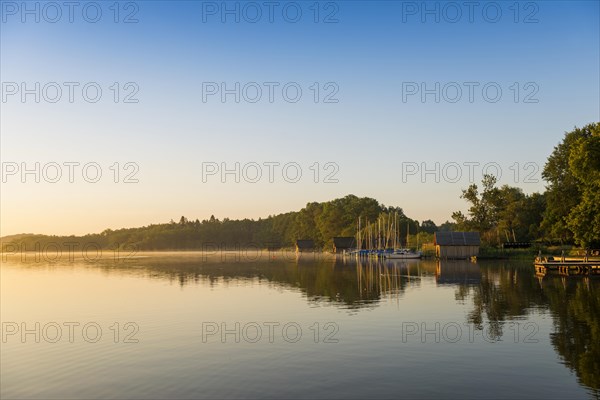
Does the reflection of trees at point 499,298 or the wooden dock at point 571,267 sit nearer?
the reflection of trees at point 499,298

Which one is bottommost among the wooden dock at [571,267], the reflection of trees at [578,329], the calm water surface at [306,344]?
the calm water surface at [306,344]

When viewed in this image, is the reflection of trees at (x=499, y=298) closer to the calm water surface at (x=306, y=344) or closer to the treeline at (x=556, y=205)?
the calm water surface at (x=306, y=344)

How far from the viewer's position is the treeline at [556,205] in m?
69.2

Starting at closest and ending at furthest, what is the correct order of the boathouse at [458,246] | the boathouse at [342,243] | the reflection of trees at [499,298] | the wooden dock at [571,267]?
the reflection of trees at [499,298]
the wooden dock at [571,267]
the boathouse at [458,246]
the boathouse at [342,243]

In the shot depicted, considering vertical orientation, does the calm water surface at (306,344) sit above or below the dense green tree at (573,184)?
below

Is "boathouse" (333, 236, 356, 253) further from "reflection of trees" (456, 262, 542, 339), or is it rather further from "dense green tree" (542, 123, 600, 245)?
"reflection of trees" (456, 262, 542, 339)

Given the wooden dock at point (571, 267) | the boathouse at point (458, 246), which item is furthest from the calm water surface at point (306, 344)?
the boathouse at point (458, 246)

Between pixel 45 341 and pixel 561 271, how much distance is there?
60970 mm

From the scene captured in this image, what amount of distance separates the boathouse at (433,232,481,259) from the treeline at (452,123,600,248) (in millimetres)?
12821

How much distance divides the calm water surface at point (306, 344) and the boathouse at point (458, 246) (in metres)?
63.3

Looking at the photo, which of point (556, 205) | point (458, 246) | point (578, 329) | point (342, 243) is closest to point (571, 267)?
point (556, 205)

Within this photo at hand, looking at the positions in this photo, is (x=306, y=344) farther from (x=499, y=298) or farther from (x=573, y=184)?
(x=573, y=184)

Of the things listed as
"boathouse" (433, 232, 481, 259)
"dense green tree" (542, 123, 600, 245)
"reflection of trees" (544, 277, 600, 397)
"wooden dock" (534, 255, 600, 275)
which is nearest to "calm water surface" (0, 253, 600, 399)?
"reflection of trees" (544, 277, 600, 397)

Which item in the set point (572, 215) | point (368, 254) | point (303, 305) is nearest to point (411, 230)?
point (368, 254)
